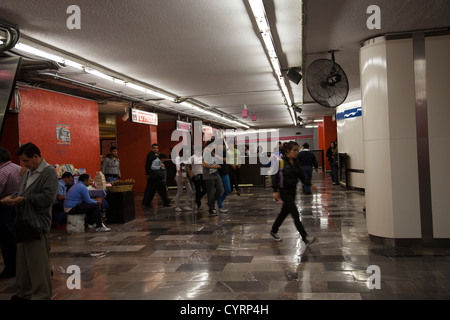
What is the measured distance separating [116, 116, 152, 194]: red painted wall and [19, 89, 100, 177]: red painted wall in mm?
4320

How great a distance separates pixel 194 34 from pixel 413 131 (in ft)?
11.5

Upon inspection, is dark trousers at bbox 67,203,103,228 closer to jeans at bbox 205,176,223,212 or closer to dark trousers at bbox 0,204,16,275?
jeans at bbox 205,176,223,212

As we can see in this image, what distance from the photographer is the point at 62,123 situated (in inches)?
371

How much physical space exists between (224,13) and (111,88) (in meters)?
5.82

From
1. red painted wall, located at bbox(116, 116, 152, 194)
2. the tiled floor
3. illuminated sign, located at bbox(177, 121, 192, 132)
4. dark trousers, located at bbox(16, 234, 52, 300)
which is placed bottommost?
the tiled floor

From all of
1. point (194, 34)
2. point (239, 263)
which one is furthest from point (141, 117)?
point (239, 263)

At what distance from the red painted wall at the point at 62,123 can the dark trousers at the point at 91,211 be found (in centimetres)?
205

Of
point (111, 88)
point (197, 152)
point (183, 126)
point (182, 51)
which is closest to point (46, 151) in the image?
point (111, 88)

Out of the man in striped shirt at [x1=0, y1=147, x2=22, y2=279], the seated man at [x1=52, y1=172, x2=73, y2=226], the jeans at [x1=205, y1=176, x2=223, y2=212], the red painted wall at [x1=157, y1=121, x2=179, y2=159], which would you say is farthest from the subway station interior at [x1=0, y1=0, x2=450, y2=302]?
the red painted wall at [x1=157, y1=121, x2=179, y2=159]

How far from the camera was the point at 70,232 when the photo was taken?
24.1 ft

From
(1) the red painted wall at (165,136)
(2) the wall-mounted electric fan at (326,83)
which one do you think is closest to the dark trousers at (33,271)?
(2) the wall-mounted electric fan at (326,83)

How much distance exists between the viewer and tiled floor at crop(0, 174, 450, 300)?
3.88 m

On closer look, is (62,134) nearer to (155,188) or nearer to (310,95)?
(155,188)

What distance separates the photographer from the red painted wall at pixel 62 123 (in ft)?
27.3
